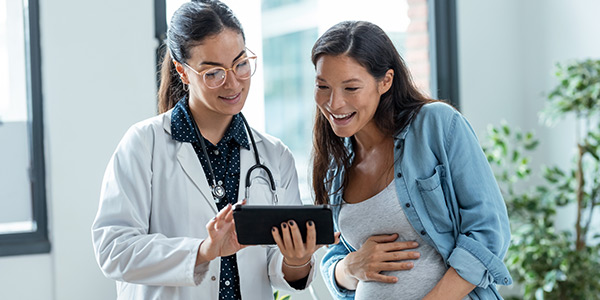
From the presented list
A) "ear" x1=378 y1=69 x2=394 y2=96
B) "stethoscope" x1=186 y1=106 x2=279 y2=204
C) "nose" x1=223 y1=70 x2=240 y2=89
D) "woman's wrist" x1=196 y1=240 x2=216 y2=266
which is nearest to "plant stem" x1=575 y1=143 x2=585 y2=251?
"ear" x1=378 y1=69 x2=394 y2=96

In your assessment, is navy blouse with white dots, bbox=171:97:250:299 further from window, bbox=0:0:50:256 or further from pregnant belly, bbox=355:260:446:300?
window, bbox=0:0:50:256

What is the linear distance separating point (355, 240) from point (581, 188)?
178 cm

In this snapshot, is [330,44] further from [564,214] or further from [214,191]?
[564,214]

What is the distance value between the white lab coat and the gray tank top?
7.4 inches

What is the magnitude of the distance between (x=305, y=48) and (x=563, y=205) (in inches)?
61.3

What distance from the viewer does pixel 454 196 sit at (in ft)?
5.47

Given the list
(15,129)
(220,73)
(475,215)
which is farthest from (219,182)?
(15,129)

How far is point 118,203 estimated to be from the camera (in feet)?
5.03

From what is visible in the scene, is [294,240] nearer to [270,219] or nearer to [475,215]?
[270,219]

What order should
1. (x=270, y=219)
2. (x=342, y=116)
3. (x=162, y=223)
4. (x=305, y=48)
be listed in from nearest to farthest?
1. (x=270, y=219)
2. (x=162, y=223)
3. (x=342, y=116)
4. (x=305, y=48)

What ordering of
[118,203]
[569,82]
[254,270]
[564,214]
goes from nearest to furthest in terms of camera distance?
[118,203] < [254,270] < [569,82] < [564,214]

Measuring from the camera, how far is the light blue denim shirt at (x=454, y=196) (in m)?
1.62

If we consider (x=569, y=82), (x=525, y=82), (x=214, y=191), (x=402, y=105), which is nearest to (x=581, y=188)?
(x=569, y=82)

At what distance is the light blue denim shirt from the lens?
63.8 inches
